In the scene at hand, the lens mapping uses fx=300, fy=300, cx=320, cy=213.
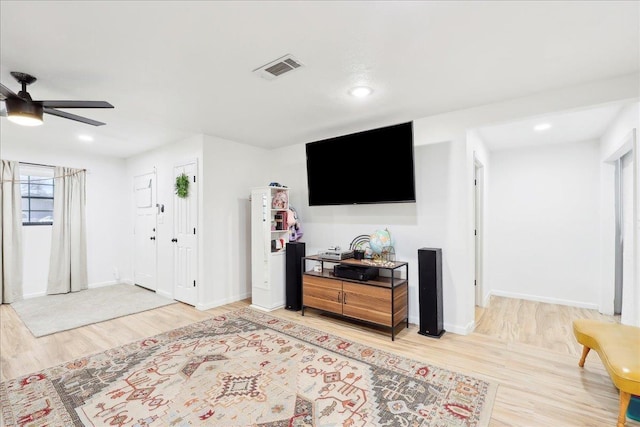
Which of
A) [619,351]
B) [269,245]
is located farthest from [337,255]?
[619,351]

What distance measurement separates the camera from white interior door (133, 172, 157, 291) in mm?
5039

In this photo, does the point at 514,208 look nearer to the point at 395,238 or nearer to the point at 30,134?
the point at 395,238

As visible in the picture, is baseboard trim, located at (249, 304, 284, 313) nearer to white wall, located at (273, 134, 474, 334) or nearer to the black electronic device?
the black electronic device

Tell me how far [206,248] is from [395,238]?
2.50 m

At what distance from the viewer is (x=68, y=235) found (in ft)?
16.4

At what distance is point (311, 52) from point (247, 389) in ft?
7.98

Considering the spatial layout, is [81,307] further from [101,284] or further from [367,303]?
[367,303]

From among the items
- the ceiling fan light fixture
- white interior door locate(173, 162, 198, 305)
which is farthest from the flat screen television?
the ceiling fan light fixture

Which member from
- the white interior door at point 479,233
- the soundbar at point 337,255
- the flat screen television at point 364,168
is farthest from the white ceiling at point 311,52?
the soundbar at point 337,255

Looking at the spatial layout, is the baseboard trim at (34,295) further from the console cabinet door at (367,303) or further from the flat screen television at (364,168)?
the console cabinet door at (367,303)

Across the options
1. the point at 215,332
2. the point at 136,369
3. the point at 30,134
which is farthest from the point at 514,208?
the point at 30,134

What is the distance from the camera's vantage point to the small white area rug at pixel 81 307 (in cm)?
357

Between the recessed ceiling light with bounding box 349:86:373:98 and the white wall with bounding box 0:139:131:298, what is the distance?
4.69m

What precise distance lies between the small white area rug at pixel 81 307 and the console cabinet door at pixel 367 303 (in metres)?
2.71
